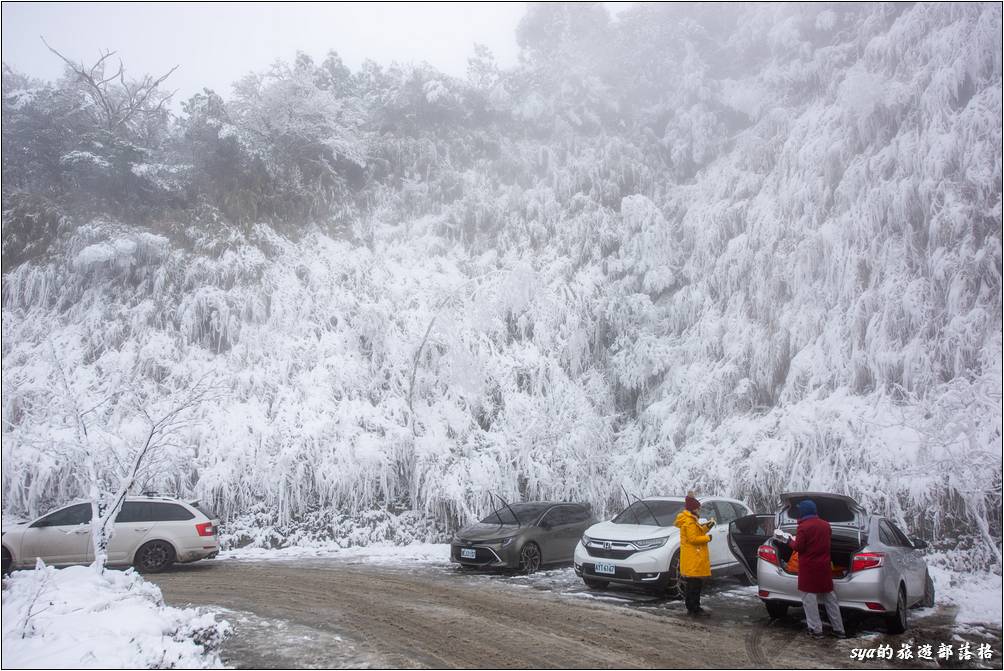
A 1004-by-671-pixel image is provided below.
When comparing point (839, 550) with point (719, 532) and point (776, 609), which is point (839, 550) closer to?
point (776, 609)

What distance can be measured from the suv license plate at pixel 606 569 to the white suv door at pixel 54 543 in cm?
870

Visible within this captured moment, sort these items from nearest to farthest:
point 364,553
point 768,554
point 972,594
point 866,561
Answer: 1. point 866,561
2. point 768,554
3. point 972,594
4. point 364,553

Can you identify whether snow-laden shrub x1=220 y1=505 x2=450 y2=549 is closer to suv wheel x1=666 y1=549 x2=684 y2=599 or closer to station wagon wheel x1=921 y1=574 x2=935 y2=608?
suv wheel x1=666 y1=549 x2=684 y2=599

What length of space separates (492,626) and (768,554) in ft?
10.9

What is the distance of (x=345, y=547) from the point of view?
13.6 m

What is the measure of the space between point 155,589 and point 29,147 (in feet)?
56.1

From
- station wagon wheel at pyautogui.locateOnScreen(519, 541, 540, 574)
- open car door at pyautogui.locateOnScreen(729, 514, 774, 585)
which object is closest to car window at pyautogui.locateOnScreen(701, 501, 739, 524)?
open car door at pyautogui.locateOnScreen(729, 514, 774, 585)

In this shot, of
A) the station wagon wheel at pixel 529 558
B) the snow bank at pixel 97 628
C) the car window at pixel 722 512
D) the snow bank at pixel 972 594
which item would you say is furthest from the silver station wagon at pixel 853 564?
the snow bank at pixel 97 628

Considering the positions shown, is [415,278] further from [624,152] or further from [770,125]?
[770,125]

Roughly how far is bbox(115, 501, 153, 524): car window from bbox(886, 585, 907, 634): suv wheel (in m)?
11.4

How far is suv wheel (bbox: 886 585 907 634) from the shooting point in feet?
21.9

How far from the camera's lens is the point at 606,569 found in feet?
29.5

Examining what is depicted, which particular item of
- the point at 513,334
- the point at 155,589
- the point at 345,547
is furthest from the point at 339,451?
the point at 155,589

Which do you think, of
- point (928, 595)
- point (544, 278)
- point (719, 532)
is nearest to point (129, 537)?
point (719, 532)
